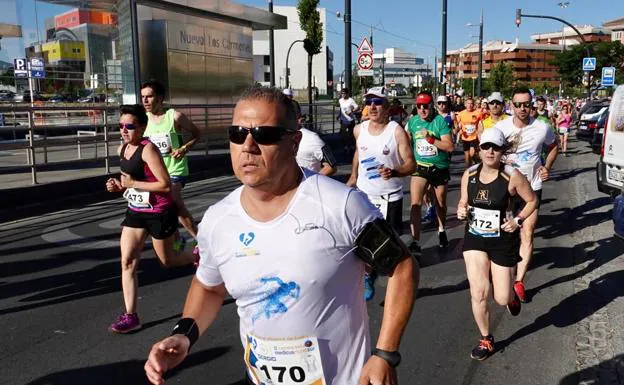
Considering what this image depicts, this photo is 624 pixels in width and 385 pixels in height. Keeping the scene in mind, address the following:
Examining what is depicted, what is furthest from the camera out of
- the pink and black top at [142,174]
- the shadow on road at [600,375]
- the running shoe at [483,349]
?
the pink and black top at [142,174]

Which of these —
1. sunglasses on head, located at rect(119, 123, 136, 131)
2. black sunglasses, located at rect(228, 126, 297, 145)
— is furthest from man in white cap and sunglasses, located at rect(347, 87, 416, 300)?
black sunglasses, located at rect(228, 126, 297, 145)

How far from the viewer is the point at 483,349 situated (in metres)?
4.30

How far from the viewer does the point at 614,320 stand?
197 inches

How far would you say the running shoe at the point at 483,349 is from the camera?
4273 mm

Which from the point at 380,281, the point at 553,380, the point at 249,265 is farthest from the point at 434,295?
the point at 249,265

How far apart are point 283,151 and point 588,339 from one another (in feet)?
11.9

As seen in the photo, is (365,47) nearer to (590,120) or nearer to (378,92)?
(590,120)

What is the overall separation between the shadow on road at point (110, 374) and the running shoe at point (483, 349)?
71.6 inches

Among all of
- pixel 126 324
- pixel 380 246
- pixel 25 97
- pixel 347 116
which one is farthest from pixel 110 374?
pixel 25 97

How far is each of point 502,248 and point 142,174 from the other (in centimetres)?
286

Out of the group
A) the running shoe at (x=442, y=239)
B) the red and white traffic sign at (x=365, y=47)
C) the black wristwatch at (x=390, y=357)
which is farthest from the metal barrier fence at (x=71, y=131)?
the black wristwatch at (x=390, y=357)

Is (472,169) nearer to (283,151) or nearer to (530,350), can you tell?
(530,350)

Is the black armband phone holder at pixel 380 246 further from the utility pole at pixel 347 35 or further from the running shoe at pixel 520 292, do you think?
the utility pole at pixel 347 35

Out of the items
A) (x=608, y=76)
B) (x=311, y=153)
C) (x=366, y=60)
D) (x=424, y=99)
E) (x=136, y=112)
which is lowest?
(x=311, y=153)
